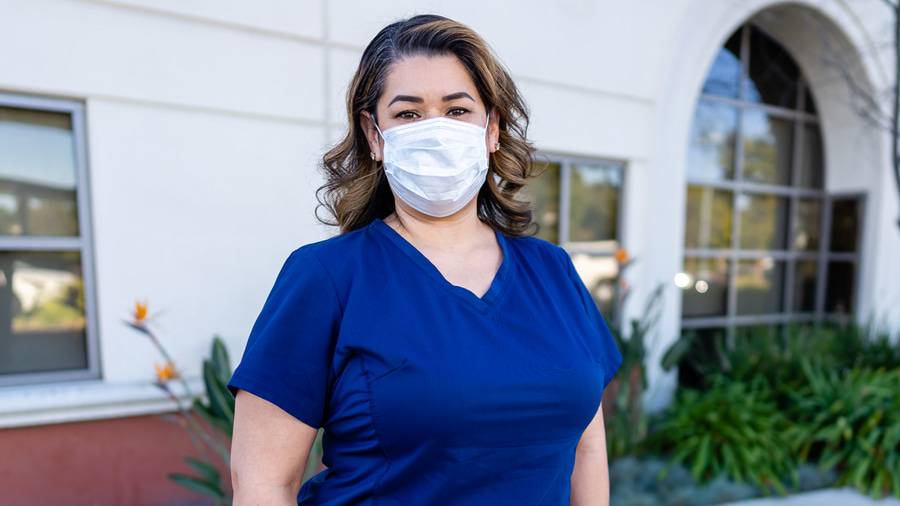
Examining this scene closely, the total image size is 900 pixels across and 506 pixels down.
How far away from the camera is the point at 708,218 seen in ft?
15.3

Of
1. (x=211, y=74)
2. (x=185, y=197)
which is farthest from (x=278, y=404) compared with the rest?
(x=211, y=74)

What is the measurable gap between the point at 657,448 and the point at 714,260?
2.21m

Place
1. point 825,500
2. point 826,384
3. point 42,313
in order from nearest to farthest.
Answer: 1. point 42,313
2. point 825,500
3. point 826,384

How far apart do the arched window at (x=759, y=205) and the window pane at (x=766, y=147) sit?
0.01 meters

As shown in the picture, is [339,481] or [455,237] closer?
[339,481]

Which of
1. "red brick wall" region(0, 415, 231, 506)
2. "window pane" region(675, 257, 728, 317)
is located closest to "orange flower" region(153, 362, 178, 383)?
"red brick wall" region(0, 415, 231, 506)

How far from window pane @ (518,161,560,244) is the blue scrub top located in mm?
2623

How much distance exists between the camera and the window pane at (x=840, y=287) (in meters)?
5.38

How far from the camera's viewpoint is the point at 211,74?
2434mm

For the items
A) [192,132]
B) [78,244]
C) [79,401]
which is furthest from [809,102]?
[79,401]

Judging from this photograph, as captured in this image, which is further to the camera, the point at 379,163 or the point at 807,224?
the point at 807,224

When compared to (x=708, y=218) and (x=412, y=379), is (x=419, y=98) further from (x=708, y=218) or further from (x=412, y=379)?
(x=708, y=218)

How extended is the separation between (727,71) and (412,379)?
524cm

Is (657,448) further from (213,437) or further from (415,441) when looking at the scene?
(415,441)
